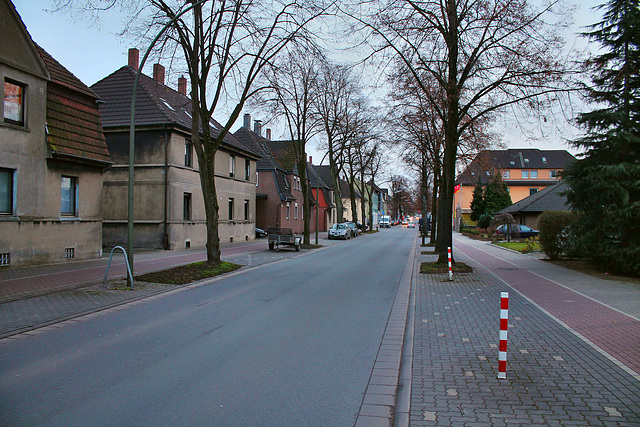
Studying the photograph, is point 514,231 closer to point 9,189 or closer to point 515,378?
point 9,189

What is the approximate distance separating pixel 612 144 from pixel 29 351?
16.8 meters

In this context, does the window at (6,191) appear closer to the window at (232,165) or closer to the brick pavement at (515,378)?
the brick pavement at (515,378)

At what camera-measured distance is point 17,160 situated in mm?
14406

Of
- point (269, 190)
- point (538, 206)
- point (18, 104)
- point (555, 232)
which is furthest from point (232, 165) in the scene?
point (538, 206)

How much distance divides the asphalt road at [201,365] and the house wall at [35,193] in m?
7.60

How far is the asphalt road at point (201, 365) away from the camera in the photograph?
4125 mm

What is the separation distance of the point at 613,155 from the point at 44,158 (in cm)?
1909

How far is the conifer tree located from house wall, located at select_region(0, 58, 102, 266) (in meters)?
17.7

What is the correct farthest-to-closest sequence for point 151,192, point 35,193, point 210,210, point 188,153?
point 188,153 < point 151,192 < point 210,210 < point 35,193

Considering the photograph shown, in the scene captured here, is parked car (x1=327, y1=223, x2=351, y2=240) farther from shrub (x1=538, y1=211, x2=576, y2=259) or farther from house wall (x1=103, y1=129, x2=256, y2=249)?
shrub (x1=538, y1=211, x2=576, y2=259)

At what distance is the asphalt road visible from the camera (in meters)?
4.12

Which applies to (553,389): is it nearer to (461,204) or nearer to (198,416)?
(198,416)

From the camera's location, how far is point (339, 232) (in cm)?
4091

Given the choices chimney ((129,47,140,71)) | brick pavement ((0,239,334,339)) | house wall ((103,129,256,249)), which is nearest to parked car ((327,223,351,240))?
house wall ((103,129,256,249))
